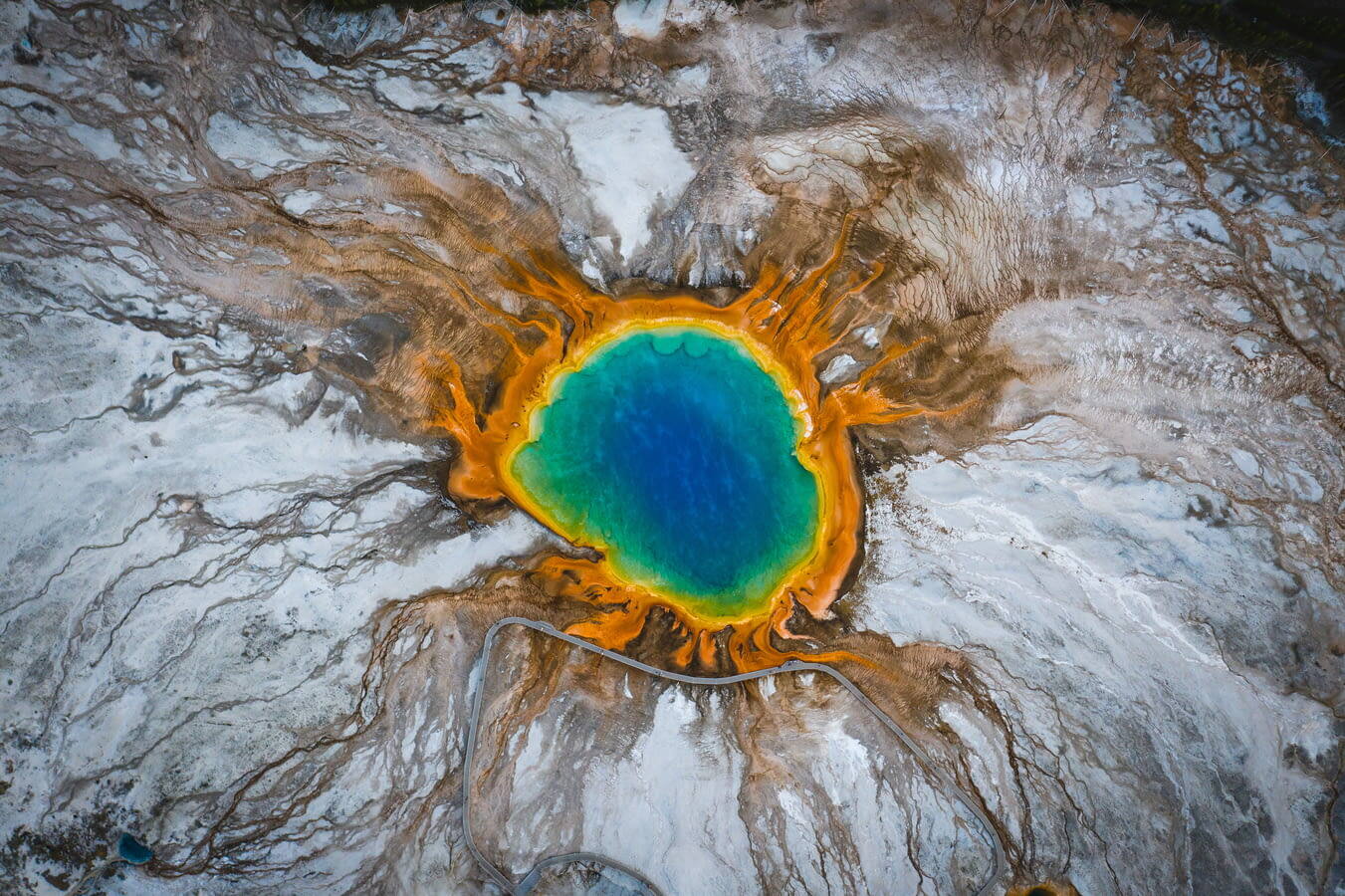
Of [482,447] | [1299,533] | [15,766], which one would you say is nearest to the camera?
[15,766]

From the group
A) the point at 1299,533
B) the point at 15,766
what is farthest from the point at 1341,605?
the point at 15,766

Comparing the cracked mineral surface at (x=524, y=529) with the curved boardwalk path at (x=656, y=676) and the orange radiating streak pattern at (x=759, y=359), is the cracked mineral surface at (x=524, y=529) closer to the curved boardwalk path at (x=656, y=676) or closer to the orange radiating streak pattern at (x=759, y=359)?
the curved boardwalk path at (x=656, y=676)

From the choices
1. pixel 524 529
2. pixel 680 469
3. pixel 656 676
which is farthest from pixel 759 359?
pixel 656 676

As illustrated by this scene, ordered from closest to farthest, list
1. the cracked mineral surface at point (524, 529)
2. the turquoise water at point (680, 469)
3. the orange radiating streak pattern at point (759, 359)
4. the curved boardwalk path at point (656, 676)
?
the cracked mineral surface at point (524, 529) → the curved boardwalk path at point (656, 676) → the orange radiating streak pattern at point (759, 359) → the turquoise water at point (680, 469)

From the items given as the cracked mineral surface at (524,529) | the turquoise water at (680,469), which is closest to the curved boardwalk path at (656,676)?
the cracked mineral surface at (524,529)

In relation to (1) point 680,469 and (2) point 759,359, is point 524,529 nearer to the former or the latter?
(1) point 680,469

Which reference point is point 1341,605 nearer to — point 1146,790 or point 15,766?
point 1146,790
